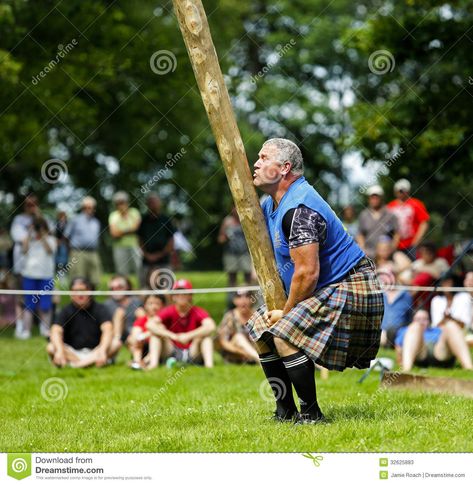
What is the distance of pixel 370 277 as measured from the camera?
5.39m

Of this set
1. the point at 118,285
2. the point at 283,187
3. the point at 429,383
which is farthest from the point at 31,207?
the point at 283,187

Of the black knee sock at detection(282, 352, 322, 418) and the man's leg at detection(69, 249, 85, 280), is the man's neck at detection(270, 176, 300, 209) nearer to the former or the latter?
the black knee sock at detection(282, 352, 322, 418)

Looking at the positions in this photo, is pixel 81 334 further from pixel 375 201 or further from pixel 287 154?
pixel 287 154

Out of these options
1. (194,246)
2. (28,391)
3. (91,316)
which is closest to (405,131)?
(91,316)

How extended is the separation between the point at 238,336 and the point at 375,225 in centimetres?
289

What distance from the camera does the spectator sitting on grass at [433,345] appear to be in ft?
29.7

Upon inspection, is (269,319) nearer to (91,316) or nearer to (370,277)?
(370,277)

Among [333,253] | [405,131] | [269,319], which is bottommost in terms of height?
[269,319]

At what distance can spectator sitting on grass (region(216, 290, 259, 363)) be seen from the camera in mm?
10141

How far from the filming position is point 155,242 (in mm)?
13172

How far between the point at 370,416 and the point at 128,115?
1582cm

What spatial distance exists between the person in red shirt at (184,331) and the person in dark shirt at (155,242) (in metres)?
3.05

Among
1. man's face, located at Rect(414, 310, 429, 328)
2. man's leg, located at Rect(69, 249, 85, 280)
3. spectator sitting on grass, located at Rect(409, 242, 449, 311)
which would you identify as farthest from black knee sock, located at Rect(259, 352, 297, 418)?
man's leg, located at Rect(69, 249, 85, 280)

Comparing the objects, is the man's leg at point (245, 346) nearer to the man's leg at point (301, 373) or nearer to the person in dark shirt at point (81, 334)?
the person in dark shirt at point (81, 334)
